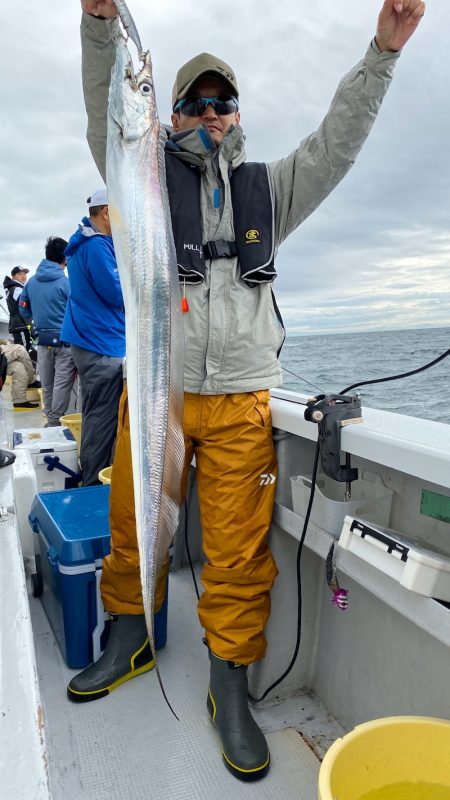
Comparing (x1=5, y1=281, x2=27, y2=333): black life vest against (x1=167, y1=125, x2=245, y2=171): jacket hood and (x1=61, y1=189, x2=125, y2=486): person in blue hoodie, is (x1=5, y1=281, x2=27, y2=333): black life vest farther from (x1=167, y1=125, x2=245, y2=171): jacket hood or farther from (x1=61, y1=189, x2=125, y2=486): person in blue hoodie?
(x1=167, y1=125, x2=245, y2=171): jacket hood

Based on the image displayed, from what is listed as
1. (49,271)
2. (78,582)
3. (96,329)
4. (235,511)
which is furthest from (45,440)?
(235,511)

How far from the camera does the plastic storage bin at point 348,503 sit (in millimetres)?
1977

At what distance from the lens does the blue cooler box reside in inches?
97.1

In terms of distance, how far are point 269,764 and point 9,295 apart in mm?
11769

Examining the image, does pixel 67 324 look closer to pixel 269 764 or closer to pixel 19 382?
pixel 269 764

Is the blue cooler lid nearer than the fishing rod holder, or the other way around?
the fishing rod holder

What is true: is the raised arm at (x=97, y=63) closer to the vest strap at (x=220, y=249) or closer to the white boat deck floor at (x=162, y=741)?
the vest strap at (x=220, y=249)

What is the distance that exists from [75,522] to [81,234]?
7.76 feet

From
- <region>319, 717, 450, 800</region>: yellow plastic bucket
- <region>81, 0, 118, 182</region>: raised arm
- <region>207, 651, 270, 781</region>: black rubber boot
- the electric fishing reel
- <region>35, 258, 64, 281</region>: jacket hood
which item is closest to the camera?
<region>319, 717, 450, 800</region>: yellow plastic bucket

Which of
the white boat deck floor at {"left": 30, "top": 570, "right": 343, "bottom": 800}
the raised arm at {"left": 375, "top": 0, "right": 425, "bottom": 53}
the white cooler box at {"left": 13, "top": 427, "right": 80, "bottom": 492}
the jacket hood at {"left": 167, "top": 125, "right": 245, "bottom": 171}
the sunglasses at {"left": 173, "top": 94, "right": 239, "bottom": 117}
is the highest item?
the raised arm at {"left": 375, "top": 0, "right": 425, "bottom": 53}

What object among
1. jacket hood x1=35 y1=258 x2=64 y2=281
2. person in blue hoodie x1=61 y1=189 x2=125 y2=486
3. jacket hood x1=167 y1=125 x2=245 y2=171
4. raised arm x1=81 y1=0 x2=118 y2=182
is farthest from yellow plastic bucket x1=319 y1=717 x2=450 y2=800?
jacket hood x1=35 y1=258 x2=64 y2=281

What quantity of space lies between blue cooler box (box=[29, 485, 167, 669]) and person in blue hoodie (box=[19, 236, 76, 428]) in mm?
3551

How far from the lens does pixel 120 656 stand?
246 centimetres

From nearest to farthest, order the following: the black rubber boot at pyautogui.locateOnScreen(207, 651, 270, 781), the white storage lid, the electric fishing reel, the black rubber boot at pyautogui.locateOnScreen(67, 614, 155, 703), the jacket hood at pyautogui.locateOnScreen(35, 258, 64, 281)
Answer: the electric fishing reel, the black rubber boot at pyautogui.locateOnScreen(207, 651, 270, 781), the black rubber boot at pyautogui.locateOnScreen(67, 614, 155, 703), the white storage lid, the jacket hood at pyautogui.locateOnScreen(35, 258, 64, 281)
